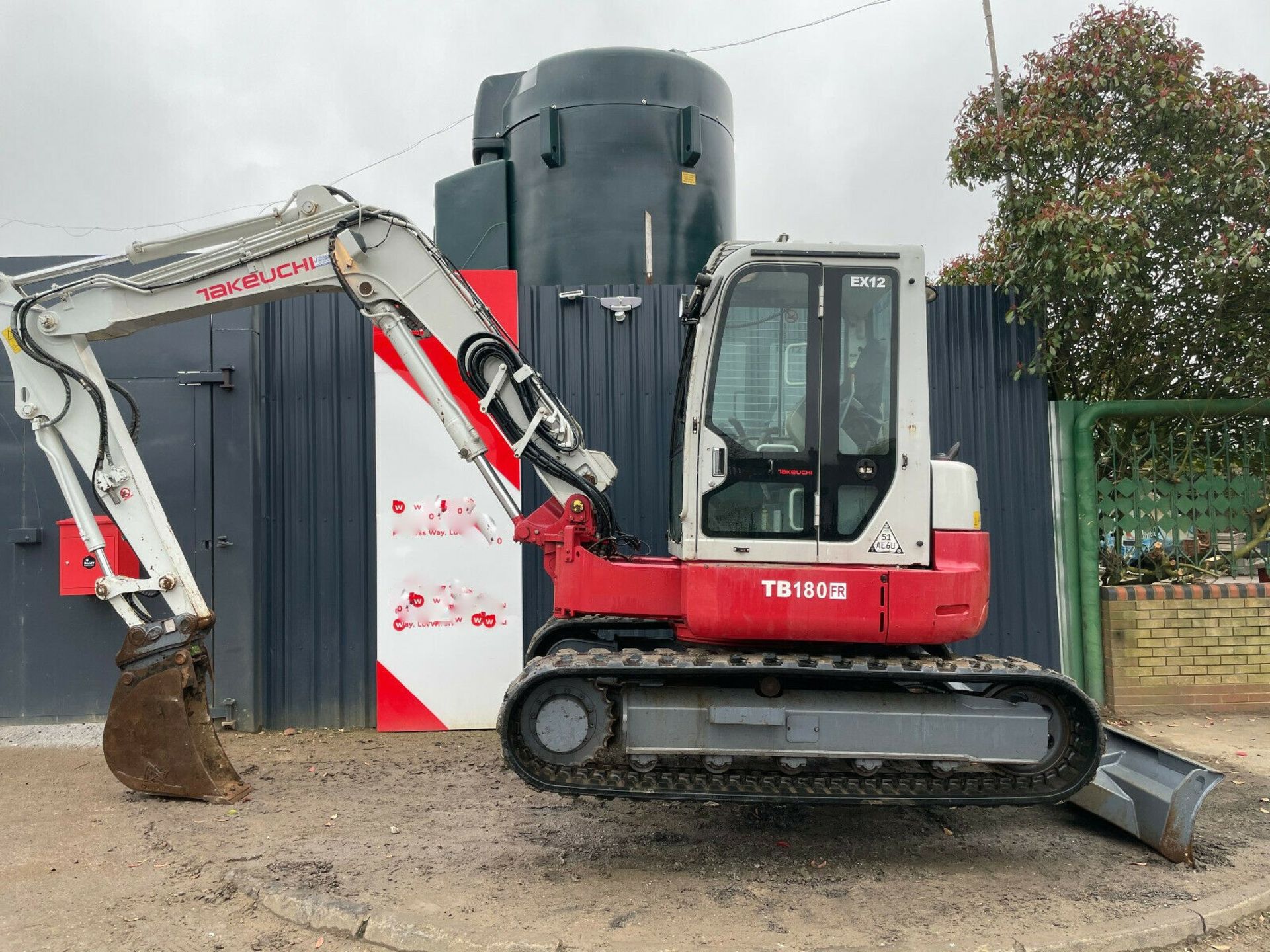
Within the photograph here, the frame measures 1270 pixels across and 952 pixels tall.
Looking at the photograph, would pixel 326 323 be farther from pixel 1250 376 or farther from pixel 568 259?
pixel 1250 376

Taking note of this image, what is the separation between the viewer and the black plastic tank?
8125 millimetres

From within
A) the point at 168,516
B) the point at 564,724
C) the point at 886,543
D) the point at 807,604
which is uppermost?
the point at 168,516

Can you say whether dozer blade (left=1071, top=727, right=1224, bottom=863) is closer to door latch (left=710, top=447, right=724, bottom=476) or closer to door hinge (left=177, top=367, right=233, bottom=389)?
door latch (left=710, top=447, right=724, bottom=476)

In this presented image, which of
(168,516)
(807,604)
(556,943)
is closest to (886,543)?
(807,604)

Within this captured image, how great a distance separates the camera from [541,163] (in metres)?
8.30

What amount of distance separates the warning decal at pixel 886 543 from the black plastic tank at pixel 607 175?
167 inches

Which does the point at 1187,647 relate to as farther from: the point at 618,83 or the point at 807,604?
the point at 618,83

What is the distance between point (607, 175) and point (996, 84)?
347 centimetres

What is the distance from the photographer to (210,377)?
7.05m

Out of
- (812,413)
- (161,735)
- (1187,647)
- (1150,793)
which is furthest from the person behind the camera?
(1187,647)

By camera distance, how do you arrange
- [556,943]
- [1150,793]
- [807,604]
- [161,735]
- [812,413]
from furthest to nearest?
[161,735] → [1150,793] → [812,413] → [807,604] → [556,943]

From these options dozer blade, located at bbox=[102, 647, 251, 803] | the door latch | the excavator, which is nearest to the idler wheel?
the excavator

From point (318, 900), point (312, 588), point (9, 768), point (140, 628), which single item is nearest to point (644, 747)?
point (318, 900)

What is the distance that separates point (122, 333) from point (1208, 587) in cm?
854
